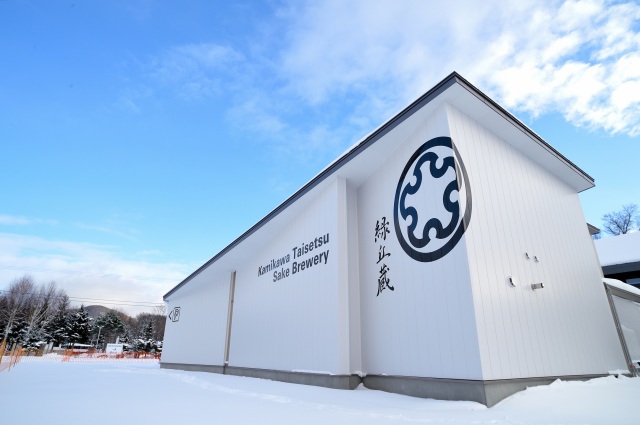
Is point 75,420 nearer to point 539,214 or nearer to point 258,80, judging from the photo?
point 539,214

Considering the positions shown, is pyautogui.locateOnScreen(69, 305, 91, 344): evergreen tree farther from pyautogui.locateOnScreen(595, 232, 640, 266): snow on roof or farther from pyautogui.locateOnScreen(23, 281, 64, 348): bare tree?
pyautogui.locateOnScreen(595, 232, 640, 266): snow on roof

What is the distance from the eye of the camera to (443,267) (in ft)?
19.0

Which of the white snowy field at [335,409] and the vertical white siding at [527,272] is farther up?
the vertical white siding at [527,272]

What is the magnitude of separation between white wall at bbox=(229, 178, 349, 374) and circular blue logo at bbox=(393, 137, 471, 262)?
6.12ft

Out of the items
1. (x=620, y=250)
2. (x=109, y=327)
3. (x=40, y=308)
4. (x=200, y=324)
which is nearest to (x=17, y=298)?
(x=40, y=308)

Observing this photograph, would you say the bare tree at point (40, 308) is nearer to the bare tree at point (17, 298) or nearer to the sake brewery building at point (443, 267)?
the bare tree at point (17, 298)

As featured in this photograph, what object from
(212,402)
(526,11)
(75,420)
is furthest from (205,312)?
(526,11)

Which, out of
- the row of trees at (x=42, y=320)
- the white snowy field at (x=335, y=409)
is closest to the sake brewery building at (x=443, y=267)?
the white snowy field at (x=335, y=409)

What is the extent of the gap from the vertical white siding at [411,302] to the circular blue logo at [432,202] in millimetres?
189

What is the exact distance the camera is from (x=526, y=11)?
23.7 ft

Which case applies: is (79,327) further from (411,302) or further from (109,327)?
(411,302)

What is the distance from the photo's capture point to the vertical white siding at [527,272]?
5445 mm

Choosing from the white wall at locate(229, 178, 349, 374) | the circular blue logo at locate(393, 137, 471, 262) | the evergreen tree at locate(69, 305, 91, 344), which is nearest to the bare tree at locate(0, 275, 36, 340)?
the evergreen tree at locate(69, 305, 91, 344)

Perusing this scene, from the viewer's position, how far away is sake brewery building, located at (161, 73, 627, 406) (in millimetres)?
5480
